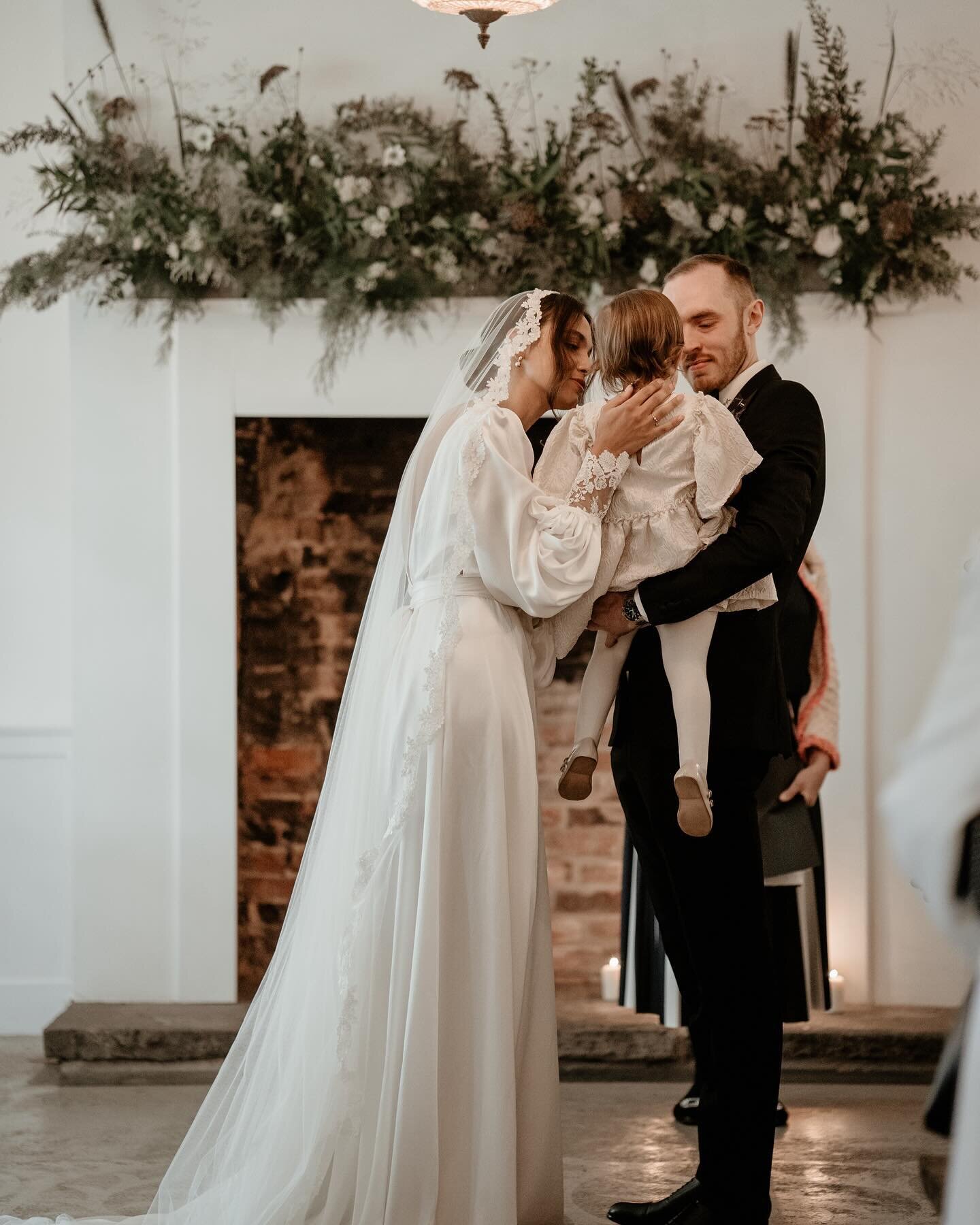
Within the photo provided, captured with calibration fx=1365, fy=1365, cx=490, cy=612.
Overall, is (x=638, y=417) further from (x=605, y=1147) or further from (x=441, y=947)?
(x=605, y=1147)

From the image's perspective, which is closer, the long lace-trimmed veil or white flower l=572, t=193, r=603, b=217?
the long lace-trimmed veil

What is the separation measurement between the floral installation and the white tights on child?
1.81 metres

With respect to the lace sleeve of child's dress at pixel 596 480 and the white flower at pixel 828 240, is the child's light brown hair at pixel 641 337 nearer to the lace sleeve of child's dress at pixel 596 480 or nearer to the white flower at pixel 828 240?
the lace sleeve of child's dress at pixel 596 480

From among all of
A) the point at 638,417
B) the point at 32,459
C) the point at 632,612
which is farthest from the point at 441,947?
the point at 32,459

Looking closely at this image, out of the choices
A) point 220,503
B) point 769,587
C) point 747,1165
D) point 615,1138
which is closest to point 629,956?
point 615,1138

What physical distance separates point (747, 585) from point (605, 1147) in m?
1.66

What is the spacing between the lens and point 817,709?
3.80 m

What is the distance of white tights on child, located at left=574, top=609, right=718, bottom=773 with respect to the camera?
2574 millimetres

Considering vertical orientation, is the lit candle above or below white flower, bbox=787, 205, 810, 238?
below

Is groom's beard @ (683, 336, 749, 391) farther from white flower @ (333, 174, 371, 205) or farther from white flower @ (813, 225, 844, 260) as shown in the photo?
white flower @ (333, 174, 371, 205)

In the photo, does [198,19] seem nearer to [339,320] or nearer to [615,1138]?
[339,320]

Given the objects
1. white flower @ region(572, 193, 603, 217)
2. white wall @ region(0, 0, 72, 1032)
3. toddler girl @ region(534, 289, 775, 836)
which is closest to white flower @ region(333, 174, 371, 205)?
white flower @ region(572, 193, 603, 217)

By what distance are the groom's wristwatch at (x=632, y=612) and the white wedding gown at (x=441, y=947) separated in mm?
144

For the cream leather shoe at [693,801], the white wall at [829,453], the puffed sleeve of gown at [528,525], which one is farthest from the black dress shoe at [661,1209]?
the white wall at [829,453]
